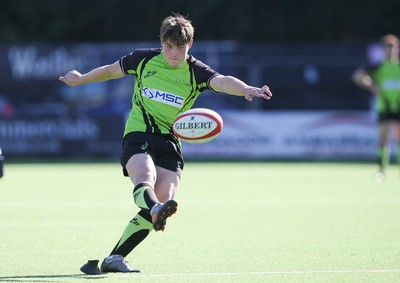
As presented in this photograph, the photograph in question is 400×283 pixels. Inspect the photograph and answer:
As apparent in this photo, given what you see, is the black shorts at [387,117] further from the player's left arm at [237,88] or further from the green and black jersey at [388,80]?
the player's left arm at [237,88]

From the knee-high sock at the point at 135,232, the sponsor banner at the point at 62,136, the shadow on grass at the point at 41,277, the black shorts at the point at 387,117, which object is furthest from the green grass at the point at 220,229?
the sponsor banner at the point at 62,136

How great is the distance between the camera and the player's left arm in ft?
23.1

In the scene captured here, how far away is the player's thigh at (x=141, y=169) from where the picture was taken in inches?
286

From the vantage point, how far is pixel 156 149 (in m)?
7.63

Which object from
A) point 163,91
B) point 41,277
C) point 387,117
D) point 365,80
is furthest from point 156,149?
point 387,117

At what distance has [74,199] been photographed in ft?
44.5

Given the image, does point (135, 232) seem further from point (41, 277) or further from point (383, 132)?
point (383, 132)

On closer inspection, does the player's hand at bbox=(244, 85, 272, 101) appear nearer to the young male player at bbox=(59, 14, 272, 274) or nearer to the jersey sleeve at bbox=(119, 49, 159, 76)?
the young male player at bbox=(59, 14, 272, 274)

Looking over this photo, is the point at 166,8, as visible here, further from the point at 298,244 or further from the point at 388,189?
the point at 298,244

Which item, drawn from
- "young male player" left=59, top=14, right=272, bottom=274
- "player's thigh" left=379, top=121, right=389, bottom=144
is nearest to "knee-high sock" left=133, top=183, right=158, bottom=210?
"young male player" left=59, top=14, right=272, bottom=274

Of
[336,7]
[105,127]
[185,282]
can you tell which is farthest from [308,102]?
[185,282]

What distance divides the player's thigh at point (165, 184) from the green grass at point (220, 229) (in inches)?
23.0

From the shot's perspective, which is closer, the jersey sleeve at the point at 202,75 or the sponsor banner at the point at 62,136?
the jersey sleeve at the point at 202,75

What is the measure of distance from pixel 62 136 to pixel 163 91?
15408 mm
